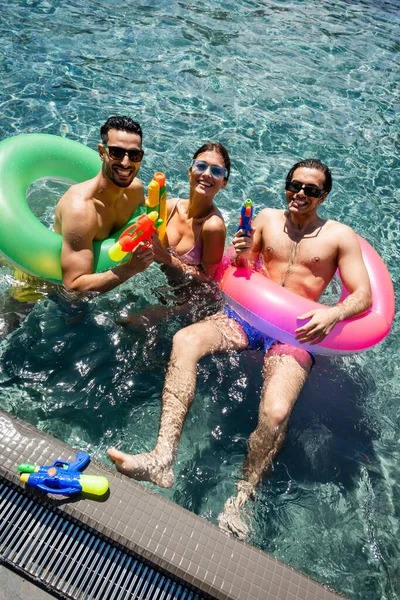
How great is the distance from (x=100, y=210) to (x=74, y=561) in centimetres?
221

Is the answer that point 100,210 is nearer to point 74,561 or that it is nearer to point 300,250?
point 300,250

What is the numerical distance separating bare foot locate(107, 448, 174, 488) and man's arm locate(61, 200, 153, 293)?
1.21 meters

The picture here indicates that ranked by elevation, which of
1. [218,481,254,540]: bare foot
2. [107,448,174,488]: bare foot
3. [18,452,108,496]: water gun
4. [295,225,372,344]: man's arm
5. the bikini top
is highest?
[295,225,372,344]: man's arm

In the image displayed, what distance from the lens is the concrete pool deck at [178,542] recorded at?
251 cm

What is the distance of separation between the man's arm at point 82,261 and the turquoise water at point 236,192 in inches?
22.4

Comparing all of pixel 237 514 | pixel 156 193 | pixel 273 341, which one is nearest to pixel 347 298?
pixel 273 341

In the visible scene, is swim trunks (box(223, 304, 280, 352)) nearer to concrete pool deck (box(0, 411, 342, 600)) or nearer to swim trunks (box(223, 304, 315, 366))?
swim trunks (box(223, 304, 315, 366))

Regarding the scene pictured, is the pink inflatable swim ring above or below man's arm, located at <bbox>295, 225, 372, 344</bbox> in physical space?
below

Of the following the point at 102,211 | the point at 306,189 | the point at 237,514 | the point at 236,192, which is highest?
the point at 306,189

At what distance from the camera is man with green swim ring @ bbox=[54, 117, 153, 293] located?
3.47 meters

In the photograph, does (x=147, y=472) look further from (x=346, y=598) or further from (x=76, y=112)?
(x=76, y=112)

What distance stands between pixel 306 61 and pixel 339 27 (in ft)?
6.47

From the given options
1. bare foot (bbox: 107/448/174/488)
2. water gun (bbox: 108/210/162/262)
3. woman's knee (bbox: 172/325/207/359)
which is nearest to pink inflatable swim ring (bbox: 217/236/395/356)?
woman's knee (bbox: 172/325/207/359)

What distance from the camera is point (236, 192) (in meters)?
5.87
